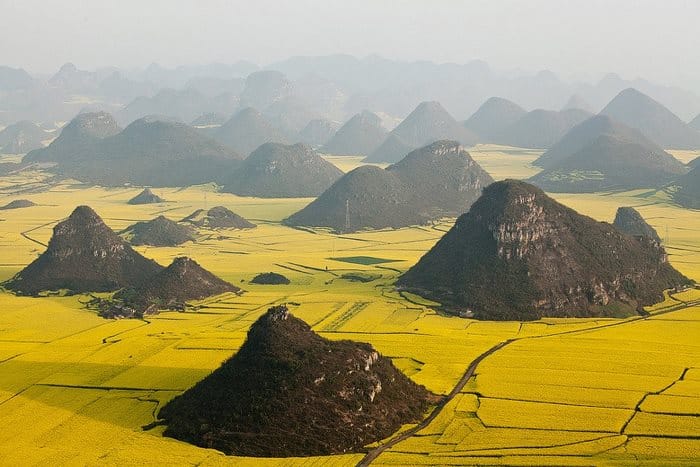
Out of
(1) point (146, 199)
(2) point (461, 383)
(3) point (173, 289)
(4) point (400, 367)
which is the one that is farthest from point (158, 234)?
(2) point (461, 383)

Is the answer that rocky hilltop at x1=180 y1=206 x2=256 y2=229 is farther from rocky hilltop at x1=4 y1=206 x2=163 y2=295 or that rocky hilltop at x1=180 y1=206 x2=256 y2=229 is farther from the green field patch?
rocky hilltop at x1=4 y1=206 x2=163 y2=295

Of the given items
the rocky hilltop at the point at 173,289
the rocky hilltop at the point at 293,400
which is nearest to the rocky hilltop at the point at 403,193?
the rocky hilltop at the point at 173,289

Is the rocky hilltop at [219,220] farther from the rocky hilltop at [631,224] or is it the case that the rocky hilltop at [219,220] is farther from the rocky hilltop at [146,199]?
the rocky hilltop at [631,224]

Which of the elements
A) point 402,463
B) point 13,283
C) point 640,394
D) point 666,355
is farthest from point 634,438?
point 13,283

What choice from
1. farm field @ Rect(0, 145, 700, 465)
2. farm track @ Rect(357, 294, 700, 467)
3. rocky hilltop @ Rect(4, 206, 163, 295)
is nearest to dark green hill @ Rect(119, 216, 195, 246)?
farm field @ Rect(0, 145, 700, 465)

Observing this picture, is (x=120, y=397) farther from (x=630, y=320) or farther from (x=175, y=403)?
(x=630, y=320)

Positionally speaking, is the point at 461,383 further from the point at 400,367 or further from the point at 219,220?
the point at 219,220
